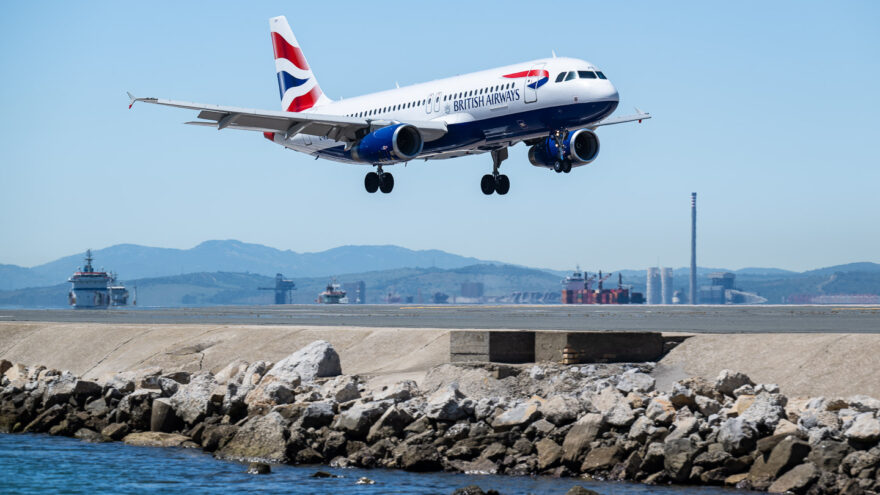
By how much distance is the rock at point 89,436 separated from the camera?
3103 cm

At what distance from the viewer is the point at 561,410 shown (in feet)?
80.5

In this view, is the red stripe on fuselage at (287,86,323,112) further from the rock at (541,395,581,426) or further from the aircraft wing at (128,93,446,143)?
the rock at (541,395,581,426)

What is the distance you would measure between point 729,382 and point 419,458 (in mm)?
6964

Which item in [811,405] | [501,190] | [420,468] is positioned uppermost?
[501,190]

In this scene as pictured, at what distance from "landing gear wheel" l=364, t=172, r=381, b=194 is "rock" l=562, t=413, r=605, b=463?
28.3m

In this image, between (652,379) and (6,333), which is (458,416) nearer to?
(652,379)

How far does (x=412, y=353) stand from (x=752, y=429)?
42.2 feet

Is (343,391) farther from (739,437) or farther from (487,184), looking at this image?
(487,184)

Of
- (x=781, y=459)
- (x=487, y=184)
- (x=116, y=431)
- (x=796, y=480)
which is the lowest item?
(x=116, y=431)

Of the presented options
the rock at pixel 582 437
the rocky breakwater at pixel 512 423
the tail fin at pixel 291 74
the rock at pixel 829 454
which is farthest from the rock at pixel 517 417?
the tail fin at pixel 291 74

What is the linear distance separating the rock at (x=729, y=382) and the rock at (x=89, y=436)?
1640 centimetres

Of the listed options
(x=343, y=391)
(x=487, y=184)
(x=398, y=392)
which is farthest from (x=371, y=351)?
(x=487, y=184)

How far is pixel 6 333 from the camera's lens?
155 ft

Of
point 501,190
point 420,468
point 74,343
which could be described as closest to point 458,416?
point 420,468
